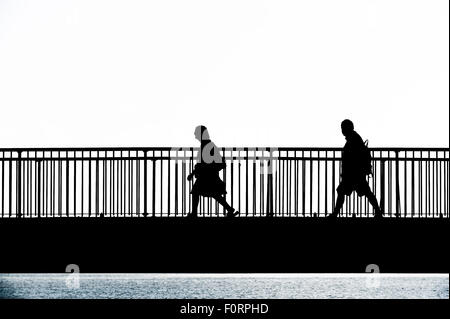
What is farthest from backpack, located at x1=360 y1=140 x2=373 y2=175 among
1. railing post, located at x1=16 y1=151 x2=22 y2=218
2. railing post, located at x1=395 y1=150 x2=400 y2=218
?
railing post, located at x1=16 y1=151 x2=22 y2=218

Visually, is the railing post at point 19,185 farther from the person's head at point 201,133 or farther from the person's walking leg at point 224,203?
the person's walking leg at point 224,203

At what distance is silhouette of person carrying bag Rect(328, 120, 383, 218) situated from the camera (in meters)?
17.2

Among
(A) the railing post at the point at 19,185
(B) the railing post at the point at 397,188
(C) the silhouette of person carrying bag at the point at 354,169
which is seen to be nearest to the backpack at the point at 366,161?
(C) the silhouette of person carrying bag at the point at 354,169

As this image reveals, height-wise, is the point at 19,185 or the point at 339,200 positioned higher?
the point at 19,185

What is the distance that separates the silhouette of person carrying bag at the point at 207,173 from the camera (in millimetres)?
17547

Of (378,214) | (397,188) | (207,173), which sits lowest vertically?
(378,214)

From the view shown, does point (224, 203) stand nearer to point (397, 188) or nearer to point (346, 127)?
point (346, 127)

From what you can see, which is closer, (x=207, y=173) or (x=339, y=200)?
(x=339, y=200)

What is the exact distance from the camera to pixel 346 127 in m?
17.5

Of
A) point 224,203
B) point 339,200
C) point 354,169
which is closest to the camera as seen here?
point 354,169

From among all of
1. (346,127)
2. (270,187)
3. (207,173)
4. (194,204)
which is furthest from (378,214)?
(194,204)

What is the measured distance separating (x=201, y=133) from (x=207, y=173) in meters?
0.71
